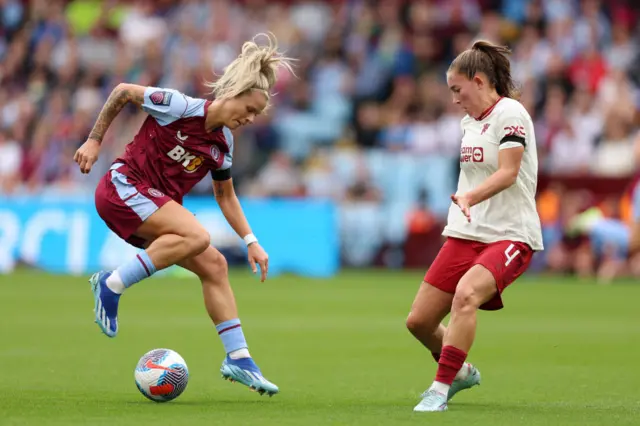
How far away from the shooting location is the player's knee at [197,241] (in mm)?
7766

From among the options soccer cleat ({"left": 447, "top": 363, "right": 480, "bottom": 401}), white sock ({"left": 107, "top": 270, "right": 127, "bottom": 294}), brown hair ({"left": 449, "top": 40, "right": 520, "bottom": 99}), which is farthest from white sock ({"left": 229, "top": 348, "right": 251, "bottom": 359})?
brown hair ({"left": 449, "top": 40, "right": 520, "bottom": 99})

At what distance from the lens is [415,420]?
684 centimetres

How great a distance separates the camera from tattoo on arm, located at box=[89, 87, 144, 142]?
7965mm

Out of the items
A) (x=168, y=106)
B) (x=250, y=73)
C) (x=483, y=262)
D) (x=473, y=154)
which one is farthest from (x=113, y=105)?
(x=483, y=262)

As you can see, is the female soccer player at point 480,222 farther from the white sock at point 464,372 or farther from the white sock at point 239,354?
the white sock at point 239,354

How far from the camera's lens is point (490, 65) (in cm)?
770

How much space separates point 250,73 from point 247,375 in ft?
6.38

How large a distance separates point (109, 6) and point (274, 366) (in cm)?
1790

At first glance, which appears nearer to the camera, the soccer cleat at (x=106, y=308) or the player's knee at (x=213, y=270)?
the soccer cleat at (x=106, y=308)

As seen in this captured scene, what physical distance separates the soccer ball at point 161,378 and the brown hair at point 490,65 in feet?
8.45

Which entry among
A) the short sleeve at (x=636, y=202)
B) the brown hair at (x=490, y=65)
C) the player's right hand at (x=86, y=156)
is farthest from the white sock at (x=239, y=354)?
the short sleeve at (x=636, y=202)

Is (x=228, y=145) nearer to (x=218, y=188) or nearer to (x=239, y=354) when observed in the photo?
(x=218, y=188)

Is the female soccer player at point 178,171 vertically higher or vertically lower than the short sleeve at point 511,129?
lower

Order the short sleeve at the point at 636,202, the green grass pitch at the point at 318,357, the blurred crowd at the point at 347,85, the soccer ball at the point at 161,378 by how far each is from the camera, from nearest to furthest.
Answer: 1. the green grass pitch at the point at 318,357
2. the soccer ball at the point at 161,378
3. the short sleeve at the point at 636,202
4. the blurred crowd at the point at 347,85
